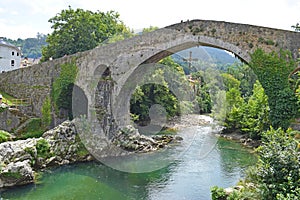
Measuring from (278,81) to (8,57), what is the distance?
2874 cm

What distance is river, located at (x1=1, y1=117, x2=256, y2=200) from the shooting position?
10.7m

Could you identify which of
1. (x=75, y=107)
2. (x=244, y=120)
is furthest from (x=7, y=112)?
(x=244, y=120)

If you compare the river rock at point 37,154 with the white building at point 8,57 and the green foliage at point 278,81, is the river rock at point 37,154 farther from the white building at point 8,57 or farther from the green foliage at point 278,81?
the white building at point 8,57

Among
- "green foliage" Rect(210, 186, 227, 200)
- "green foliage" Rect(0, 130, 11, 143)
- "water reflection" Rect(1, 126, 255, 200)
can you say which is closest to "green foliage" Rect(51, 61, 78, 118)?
"green foliage" Rect(0, 130, 11, 143)

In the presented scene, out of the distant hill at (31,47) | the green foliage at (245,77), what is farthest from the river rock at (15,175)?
the distant hill at (31,47)

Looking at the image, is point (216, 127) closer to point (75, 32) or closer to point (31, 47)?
point (75, 32)

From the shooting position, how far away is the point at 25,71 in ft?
68.5

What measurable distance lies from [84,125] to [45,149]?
250cm

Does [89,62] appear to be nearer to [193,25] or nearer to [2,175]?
[193,25]

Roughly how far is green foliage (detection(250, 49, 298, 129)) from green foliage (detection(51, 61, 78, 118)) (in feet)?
31.9

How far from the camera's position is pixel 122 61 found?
54.9 ft

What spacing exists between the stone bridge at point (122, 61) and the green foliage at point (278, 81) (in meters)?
0.30

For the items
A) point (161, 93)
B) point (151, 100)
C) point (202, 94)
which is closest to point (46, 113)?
point (151, 100)

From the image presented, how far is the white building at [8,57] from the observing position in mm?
33125
